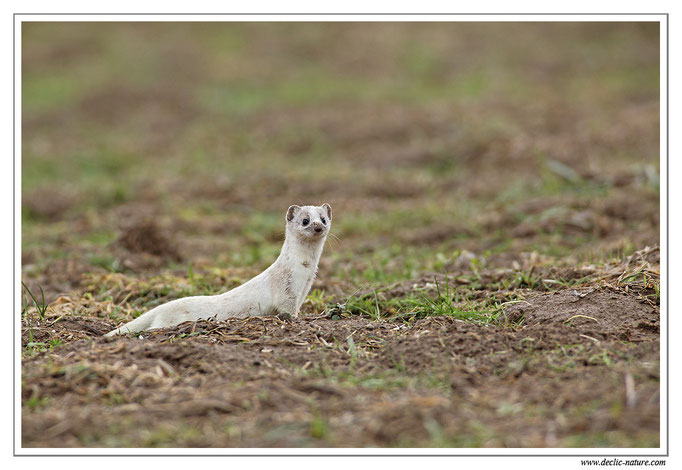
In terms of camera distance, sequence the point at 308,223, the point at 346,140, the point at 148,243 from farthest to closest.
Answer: the point at 346,140, the point at 148,243, the point at 308,223

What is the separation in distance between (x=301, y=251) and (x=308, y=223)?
245mm

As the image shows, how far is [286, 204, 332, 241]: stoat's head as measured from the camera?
20.5 feet

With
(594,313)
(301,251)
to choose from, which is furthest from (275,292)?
(594,313)

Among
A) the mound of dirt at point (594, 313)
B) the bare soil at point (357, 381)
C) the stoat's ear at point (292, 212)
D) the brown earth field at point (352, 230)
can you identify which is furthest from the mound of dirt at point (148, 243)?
the mound of dirt at point (594, 313)

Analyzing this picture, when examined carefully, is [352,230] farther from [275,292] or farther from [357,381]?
[357,381]

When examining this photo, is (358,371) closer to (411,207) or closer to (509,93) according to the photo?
(411,207)

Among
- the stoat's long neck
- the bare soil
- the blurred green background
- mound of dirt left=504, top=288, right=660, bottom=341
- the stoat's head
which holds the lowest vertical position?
the bare soil

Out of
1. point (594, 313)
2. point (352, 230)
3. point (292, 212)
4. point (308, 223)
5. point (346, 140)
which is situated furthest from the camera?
point (346, 140)

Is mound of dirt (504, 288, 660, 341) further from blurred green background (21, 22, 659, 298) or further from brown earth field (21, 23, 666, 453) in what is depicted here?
blurred green background (21, 22, 659, 298)

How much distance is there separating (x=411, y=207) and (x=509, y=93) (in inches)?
336

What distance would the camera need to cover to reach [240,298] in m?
6.19

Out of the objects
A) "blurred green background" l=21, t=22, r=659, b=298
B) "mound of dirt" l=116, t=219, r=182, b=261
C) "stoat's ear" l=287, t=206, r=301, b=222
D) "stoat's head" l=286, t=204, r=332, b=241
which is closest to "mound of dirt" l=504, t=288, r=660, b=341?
"stoat's head" l=286, t=204, r=332, b=241

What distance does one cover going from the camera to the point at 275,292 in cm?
620

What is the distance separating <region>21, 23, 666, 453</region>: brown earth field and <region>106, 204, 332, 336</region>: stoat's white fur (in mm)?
313
